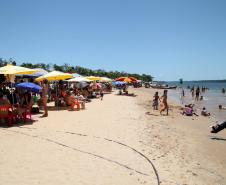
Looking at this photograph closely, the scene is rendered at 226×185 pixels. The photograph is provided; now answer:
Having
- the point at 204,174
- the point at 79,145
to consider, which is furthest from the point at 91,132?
the point at 204,174

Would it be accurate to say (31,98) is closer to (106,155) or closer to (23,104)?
(23,104)

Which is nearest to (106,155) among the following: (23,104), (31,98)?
(31,98)

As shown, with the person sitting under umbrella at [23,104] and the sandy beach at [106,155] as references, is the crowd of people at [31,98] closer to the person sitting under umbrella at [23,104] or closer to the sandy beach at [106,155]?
the person sitting under umbrella at [23,104]

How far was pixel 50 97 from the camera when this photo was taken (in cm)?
1315

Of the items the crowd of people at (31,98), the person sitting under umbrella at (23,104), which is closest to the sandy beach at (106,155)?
the person sitting under umbrella at (23,104)

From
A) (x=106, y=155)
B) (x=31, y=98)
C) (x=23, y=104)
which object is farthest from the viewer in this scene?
(x=23, y=104)

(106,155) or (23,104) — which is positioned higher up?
(23,104)

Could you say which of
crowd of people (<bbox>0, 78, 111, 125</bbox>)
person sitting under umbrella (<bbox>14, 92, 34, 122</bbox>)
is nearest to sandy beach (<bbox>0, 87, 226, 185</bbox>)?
person sitting under umbrella (<bbox>14, 92, 34, 122</bbox>)

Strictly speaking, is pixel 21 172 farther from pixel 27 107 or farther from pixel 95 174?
pixel 27 107

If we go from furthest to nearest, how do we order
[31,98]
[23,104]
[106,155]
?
[23,104] → [31,98] → [106,155]

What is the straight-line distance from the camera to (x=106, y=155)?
3.95m

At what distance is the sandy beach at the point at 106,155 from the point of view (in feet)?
10.0

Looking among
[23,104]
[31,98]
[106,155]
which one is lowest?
[106,155]

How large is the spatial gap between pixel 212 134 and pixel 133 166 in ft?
14.5
